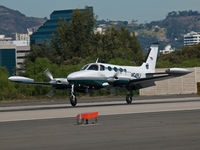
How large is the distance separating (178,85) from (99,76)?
92.5 ft

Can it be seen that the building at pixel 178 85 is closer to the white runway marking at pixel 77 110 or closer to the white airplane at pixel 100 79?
the white airplane at pixel 100 79

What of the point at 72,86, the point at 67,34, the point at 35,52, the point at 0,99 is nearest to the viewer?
the point at 72,86

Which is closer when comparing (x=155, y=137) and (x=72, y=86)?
(x=155, y=137)

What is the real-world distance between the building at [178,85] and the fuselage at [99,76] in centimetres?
2489

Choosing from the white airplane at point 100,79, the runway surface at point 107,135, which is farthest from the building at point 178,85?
the runway surface at point 107,135

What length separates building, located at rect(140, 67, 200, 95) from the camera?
65.3m

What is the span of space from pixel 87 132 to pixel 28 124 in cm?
532

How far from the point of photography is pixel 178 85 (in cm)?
6631

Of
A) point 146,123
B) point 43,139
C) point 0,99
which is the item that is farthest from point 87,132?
point 0,99

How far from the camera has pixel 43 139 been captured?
18344 millimetres

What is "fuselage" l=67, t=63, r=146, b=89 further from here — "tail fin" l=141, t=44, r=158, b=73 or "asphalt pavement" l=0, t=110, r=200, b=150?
"asphalt pavement" l=0, t=110, r=200, b=150

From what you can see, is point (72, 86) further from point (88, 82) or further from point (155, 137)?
point (155, 137)

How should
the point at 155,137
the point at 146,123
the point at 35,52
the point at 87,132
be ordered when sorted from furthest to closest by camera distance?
the point at 35,52, the point at 146,123, the point at 87,132, the point at 155,137

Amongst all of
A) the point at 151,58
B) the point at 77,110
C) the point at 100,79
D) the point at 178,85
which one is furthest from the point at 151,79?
the point at 178,85
